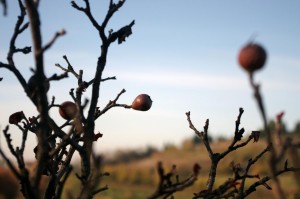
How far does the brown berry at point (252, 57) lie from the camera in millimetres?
1438

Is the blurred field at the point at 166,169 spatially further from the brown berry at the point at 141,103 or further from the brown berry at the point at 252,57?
the brown berry at the point at 252,57

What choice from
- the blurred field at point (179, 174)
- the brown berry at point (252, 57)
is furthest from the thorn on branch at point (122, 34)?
the blurred field at point (179, 174)

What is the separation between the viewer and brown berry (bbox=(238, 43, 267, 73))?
1438mm

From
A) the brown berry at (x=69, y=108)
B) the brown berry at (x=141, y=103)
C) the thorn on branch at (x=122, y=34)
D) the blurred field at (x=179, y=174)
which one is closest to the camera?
the brown berry at (x=69, y=108)

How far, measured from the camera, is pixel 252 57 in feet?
4.78

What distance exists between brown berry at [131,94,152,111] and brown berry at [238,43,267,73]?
1797 millimetres

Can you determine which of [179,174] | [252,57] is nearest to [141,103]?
[252,57]

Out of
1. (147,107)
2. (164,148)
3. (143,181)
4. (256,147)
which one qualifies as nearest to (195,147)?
(164,148)

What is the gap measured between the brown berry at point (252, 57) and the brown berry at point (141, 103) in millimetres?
1797

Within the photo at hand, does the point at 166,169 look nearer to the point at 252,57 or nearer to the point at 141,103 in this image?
the point at 141,103

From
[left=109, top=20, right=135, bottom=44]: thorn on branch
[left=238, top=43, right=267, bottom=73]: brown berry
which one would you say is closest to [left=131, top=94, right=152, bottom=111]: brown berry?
[left=109, top=20, right=135, bottom=44]: thorn on branch

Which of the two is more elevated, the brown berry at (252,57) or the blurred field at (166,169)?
the blurred field at (166,169)

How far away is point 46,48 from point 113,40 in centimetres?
105

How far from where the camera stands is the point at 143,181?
3984 cm
